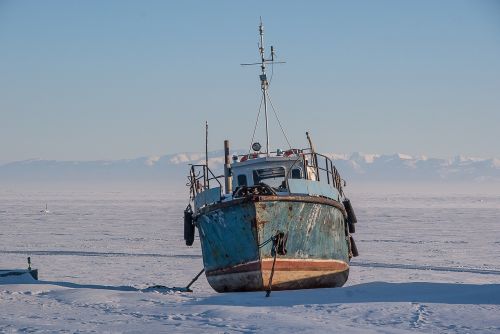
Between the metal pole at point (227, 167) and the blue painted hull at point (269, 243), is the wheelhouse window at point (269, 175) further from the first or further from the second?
the blue painted hull at point (269, 243)

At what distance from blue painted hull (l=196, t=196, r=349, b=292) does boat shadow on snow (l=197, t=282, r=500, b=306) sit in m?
0.40

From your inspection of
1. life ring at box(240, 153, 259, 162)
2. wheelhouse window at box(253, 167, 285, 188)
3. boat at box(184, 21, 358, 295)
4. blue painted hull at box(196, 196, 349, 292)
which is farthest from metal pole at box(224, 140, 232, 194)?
life ring at box(240, 153, 259, 162)

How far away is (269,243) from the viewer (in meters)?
13.3

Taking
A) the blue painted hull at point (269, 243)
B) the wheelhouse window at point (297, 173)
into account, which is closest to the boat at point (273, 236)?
the blue painted hull at point (269, 243)

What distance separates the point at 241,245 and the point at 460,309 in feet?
14.6

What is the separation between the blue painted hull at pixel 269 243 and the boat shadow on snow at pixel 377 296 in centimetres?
40

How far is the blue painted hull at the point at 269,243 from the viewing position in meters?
13.2

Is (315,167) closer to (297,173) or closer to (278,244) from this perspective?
(297,173)

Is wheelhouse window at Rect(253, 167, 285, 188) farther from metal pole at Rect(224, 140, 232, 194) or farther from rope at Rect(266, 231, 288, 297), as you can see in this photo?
rope at Rect(266, 231, 288, 297)

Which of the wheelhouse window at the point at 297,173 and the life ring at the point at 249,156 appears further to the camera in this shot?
the life ring at the point at 249,156

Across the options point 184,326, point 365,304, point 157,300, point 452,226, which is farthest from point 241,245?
point 452,226

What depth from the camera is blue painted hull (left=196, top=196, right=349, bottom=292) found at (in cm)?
1325

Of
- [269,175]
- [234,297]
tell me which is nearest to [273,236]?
[234,297]

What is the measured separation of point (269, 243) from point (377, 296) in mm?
2234
